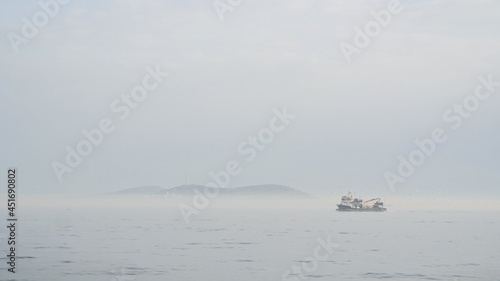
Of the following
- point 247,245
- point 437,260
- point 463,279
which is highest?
point 247,245

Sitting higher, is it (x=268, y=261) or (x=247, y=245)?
(x=247, y=245)

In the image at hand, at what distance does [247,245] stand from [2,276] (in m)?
32.6

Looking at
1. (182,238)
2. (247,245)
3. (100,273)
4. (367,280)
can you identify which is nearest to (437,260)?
(367,280)

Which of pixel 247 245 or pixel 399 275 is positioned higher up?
pixel 247 245

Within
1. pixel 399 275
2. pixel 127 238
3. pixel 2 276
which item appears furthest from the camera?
pixel 127 238

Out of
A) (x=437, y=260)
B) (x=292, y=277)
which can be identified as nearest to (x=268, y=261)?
(x=292, y=277)

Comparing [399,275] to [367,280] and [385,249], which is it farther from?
[385,249]

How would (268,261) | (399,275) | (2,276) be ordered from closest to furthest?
1. (2,276)
2. (399,275)
3. (268,261)

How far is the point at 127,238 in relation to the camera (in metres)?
83.0

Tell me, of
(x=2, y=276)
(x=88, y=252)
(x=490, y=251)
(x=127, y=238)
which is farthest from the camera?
(x=127, y=238)

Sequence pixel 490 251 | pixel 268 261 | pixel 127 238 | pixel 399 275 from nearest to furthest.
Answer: pixel 399 275
pixel 268 261
pixel 490 251
pixel 127 238

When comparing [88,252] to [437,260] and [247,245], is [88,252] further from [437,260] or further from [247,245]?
[437,260]

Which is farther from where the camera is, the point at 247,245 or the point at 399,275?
the point at 247,245

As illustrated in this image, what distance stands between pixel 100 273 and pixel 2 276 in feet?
Result: 20.7
